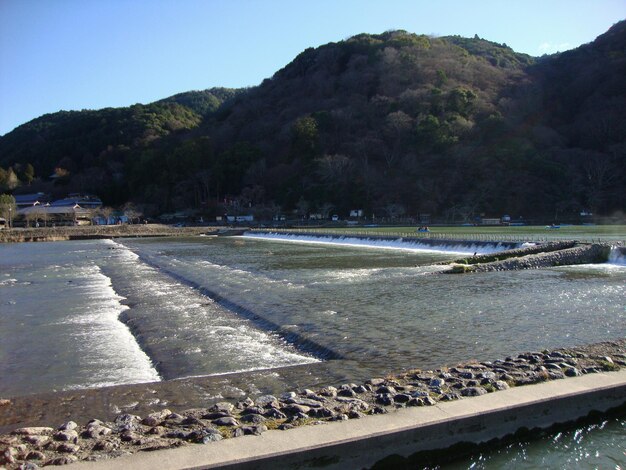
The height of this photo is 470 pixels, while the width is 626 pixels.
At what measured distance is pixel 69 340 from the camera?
29.0 ft

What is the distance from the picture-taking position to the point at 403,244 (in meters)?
28.5

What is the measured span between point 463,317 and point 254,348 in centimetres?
444

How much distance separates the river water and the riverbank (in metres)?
32.9

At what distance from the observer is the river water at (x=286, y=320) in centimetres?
724

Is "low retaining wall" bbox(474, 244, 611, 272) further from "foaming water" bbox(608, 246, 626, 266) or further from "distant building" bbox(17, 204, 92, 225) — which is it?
"distant building" bbox(17, 204, 92, 225)

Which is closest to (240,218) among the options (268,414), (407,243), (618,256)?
(407,243)

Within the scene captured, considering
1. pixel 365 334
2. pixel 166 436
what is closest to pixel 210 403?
pixel 166 436

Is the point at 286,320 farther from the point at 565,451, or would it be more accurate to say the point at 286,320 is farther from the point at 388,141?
the point at 388,141

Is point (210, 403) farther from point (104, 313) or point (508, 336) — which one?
point (104, 313)

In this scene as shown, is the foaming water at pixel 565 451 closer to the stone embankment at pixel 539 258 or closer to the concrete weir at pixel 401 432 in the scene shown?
the concrete weir at pixel 401 432

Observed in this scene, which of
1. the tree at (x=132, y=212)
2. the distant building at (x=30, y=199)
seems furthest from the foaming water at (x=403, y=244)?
the distant building at (x=30, y=199)

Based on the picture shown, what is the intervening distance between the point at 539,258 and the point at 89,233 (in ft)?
151

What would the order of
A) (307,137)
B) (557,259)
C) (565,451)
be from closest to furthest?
(565,451)
(557,259)
(307,137)

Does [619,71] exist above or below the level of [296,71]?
below
